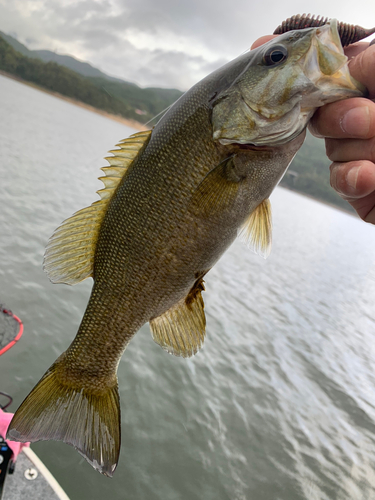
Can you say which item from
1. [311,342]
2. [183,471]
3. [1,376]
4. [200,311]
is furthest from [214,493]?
[311,342]

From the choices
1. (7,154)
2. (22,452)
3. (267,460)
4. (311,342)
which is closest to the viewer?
(22,452)

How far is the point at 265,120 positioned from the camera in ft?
5.78

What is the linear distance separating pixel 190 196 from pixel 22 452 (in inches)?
166

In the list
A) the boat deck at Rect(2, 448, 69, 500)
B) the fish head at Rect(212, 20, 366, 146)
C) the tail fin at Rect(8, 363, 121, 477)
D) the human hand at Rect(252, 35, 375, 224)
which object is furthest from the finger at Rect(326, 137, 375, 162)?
the boat deck at Rect(2, 448, 69, 500)

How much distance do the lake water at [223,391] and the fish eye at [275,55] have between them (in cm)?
581

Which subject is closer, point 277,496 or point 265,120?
point 265,120

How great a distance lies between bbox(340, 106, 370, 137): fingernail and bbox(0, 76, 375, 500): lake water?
5.73m

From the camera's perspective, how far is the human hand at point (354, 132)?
5.26ft

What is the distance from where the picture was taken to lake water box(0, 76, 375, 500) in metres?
5.97

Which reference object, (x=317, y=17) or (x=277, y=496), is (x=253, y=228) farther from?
(x=277, y=496)

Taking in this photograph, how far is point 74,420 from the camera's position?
200 cm

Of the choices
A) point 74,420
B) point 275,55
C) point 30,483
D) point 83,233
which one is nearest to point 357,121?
point 275,55

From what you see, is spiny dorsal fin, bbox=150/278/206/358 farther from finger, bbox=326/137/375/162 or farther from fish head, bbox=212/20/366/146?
finger, bbox=326/137/375/162

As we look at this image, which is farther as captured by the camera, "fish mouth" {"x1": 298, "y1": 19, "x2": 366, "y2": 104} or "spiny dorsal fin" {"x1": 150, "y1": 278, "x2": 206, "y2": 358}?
"spiny dorsal fin" {"x1": 150, "y1": 278, "x2": 206, "y2": 358}
